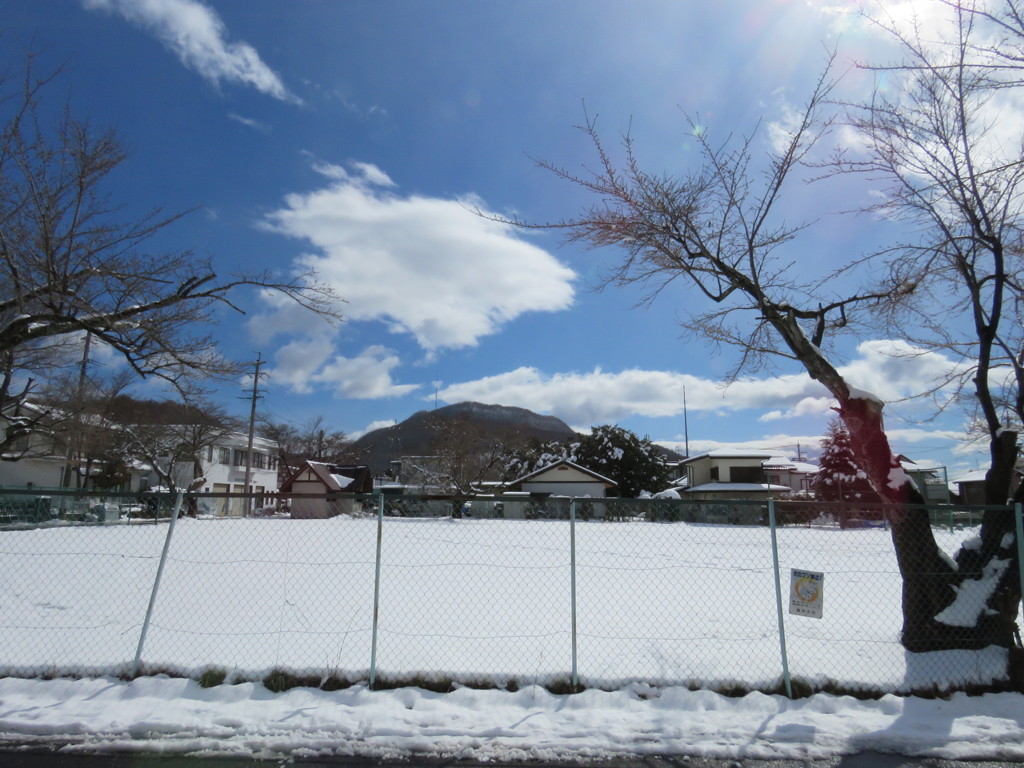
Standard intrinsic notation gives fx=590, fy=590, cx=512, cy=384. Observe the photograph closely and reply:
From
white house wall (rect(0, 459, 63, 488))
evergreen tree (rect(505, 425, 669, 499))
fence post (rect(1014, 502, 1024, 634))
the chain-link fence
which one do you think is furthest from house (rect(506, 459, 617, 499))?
fence post (rect(1014, 502, 1024, 634))

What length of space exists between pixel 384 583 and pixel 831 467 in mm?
32744

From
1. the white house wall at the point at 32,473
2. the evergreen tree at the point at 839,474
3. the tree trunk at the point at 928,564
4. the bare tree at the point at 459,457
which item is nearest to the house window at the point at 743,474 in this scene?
the evergreen tree at the point at 839,474

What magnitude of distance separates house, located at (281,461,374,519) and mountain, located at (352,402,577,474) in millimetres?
8180

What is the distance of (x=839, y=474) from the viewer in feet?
112

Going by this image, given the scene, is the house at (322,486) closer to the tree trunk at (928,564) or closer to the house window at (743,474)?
the tree trunk at (928,564)

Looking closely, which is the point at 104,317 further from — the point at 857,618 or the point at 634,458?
the point at 634,458

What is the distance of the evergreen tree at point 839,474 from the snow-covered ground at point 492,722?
3195 cm

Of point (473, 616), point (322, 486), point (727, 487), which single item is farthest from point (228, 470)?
point (473, 616)

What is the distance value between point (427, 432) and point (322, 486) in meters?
24.5

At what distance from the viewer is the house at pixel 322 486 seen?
105 ft

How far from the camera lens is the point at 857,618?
8000mm

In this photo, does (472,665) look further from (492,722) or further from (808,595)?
(808,595)

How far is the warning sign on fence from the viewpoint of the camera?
545 cm

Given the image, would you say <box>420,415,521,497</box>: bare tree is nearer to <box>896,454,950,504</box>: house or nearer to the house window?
the house window
